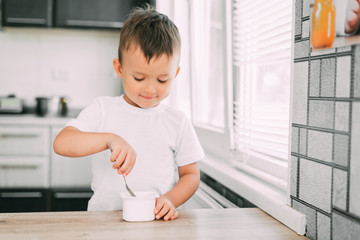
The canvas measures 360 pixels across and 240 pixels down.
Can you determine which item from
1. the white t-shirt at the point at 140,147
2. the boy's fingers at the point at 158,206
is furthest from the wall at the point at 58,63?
the boy's fingers at the point at 158,206

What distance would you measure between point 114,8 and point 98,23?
170 mm

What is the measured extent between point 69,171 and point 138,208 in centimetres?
213

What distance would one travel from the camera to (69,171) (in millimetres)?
2959

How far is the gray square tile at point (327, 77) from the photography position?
2.71 ft

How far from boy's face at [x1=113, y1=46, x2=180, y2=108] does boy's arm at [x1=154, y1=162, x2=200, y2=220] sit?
274 mm

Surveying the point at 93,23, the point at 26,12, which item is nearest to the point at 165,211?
the point at 93,23

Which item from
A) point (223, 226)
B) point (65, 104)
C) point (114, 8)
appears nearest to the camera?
point (223, 226)

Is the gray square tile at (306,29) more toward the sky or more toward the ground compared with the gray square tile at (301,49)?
more toward the sky

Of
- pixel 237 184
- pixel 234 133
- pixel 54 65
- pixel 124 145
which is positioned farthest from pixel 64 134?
pixel 54 65

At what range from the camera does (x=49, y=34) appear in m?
3.49

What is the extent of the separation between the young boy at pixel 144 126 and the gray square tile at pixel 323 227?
1.38 ft

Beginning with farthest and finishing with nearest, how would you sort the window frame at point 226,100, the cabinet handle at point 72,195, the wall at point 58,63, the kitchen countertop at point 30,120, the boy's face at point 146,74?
the wall at point 58,63 < the cabinet handle at point 72,195 < the kitchen countertop at point 30,120 < the window frame at point 226,100 < the boy's face at point 146,74

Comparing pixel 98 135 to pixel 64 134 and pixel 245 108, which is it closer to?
pixel 64 134

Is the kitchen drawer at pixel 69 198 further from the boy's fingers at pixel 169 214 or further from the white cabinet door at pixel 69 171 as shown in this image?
the boy's fingers at pixel 169 214
